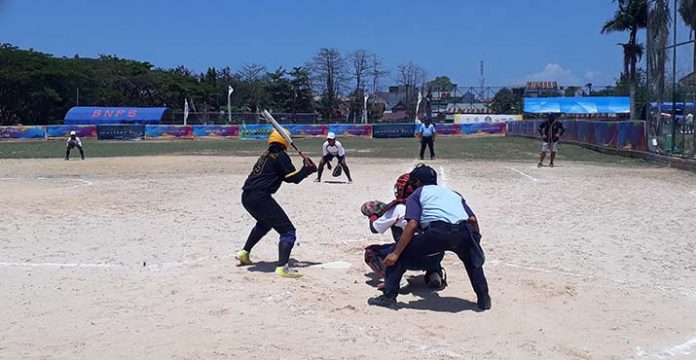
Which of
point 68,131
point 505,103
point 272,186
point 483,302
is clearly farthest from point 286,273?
point 505,103

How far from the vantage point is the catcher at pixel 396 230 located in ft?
23.5

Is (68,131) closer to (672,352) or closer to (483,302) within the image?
(483,302)

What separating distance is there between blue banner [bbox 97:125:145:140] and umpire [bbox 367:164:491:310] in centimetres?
5565

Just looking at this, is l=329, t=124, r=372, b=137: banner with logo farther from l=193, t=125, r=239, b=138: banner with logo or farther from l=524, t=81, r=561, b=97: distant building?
l=524, t=81, r=561, b=97: distant building

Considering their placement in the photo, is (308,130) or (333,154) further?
(308,130)

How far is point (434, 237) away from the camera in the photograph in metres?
6.67

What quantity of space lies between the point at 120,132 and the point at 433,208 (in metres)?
56.5

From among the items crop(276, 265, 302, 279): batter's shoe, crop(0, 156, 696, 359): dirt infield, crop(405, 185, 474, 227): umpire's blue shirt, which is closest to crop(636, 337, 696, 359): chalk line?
crop(0, 156, 696, 359): dirt infield

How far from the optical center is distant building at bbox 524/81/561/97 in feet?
328

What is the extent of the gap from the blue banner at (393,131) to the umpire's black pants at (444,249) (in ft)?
180

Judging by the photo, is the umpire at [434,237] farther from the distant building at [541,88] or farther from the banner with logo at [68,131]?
the distant building at [541,88]

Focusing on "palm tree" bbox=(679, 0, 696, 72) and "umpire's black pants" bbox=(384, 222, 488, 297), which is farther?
"palm tree" bbox=(679, 0, 696, 72)

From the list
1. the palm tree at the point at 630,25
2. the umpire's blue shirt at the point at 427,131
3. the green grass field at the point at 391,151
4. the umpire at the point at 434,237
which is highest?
the palm tree at the point at 630,25

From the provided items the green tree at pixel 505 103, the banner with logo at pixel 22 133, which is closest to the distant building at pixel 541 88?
the green tree at pixel 505 103
